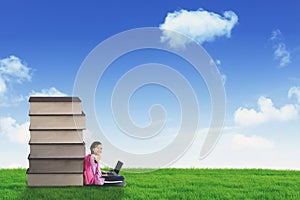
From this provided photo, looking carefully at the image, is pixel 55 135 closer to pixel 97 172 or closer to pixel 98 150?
pixel 98 150

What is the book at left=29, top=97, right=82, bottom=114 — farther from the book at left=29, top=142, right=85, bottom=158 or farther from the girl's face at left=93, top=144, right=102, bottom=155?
the girl's face at left=93, top=144, right=102, bottom=155

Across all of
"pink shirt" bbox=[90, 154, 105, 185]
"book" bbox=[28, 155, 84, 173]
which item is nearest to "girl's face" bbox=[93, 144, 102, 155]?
"pink shirt" bbox=[90, 154, 105, 185]

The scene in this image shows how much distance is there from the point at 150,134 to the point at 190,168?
382 cm

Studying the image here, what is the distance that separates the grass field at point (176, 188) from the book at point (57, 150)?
50cm

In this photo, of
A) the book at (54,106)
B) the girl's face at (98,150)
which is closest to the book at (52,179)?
the girl's face at (98,150)

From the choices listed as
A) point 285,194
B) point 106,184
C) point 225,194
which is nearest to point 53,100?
point 106,184

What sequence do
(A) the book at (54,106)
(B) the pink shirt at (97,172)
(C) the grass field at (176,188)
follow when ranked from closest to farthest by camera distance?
(C) the grass field at (176,188)
(A) the book at (54,106)
(B) the pink shirt at (97,172)

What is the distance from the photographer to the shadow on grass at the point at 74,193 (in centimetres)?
668

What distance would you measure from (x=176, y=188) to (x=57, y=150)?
1.99 meters

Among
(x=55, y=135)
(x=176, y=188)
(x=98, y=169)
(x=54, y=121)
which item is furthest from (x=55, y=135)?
(x=176, y=188)

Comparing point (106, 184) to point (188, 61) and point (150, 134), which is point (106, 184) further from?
point (188, 61)

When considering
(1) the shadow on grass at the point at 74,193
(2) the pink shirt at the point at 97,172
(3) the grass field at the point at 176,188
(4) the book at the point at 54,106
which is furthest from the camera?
(2) the pink shirt at the point at 97,172

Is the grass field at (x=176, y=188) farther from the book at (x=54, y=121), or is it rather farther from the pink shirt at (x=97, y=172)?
the book at (x=54, y=121)

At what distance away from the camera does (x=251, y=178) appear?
890cm
